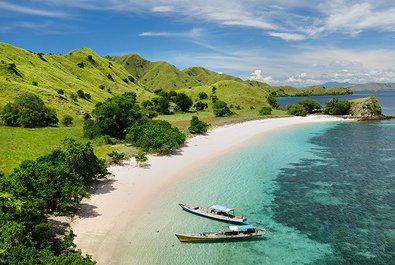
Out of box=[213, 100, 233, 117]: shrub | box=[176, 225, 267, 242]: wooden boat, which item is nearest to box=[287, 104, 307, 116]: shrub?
box=[213, 100, 233, 117]: shrub

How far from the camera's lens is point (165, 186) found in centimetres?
5453

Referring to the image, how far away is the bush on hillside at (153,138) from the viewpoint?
7231 cm

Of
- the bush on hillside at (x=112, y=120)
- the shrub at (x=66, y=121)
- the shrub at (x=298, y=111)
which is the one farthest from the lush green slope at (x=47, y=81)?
the shrub at (x=298, y=111)

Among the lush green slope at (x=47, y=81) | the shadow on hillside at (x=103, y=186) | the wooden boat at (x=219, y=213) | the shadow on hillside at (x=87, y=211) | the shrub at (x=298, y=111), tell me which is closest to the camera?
the wooden boat at (x=219, y=213)

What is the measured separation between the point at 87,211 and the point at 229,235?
19.4 m

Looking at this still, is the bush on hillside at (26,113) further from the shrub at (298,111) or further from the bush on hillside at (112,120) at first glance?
the shrub at (298,111)

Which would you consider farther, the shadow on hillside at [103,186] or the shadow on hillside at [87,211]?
the shadow on hillside at [103,186]

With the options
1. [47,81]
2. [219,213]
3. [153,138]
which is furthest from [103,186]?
[47,81]

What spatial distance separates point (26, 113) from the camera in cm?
8325

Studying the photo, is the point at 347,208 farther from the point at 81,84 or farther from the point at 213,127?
the point at 81,84

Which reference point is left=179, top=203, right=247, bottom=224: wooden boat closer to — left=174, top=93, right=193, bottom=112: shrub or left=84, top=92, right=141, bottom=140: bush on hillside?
left=84, top=92, right=141, bottom=140: bush on hillside

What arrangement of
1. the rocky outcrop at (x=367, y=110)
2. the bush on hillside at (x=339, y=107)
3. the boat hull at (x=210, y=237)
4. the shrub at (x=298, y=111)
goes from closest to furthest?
the boat hull at (x=210, y=237) < the rocky outcrop at (x=367, y=110) < the bush on hillside at (x=339, y=107) < the shrub at (x=298, y=111)

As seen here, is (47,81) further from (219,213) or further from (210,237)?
(210,237)

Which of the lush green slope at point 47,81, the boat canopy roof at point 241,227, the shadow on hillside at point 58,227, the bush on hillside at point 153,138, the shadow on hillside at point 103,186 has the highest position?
the lush green slope at point 47,81
